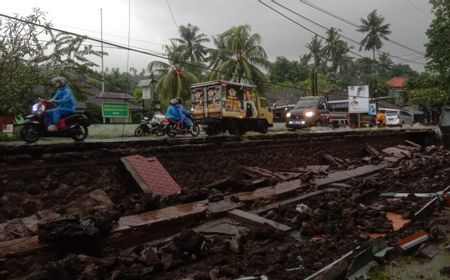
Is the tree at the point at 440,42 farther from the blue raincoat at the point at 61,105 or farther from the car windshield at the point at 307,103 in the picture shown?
the blue raincoat at the point at 61,105

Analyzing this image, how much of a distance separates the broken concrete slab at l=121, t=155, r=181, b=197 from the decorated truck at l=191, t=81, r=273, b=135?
408 inches

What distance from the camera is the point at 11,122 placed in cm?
1717

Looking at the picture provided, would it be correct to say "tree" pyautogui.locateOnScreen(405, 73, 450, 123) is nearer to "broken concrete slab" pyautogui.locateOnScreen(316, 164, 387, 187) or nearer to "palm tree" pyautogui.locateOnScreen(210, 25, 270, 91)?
"palm tree" pyautogui.locateOnScreen(210, 25, 270, 91)

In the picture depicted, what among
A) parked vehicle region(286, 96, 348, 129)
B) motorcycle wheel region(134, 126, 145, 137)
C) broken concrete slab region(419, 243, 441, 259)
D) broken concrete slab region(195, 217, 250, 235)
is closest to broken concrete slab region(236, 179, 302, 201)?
broken concrete slab region(195, 217, 250, 235)

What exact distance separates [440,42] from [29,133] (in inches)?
1104

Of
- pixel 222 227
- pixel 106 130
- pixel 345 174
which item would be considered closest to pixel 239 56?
pixel 106 130

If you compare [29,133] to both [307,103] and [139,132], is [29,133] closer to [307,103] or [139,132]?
[139,132]

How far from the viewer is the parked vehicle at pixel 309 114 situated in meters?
28.5

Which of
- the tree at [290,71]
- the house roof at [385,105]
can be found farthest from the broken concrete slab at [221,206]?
the tree at [290,71]

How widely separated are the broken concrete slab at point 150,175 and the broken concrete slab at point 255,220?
1.94 metres

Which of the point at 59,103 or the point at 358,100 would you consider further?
the point at 358,100

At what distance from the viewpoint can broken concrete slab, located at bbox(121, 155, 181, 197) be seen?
343 inches

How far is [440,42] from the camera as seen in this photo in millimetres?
28562

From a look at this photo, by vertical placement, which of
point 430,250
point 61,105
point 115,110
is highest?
point 115,110
